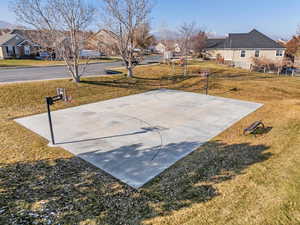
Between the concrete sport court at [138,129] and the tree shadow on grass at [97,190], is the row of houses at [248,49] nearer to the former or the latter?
the concrete sport court at [138,129]

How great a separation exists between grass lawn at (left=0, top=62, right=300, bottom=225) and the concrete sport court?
14.7 inches

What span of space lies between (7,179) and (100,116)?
16.5 ft

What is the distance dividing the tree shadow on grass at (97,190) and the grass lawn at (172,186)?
0.02 m

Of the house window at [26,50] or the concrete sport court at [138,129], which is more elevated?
the house window at [26,50]

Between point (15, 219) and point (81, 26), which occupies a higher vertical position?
point (81, 26)

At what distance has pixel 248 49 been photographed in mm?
32469

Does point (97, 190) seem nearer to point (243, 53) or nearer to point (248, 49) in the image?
point (248, 49)

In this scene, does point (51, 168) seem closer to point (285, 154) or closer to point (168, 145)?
point (168, 145)

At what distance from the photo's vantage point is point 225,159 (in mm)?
5684

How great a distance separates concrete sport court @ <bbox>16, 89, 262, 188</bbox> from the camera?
5621 mm

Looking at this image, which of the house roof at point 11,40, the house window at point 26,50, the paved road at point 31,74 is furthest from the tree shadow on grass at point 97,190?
the house window at point 26,50

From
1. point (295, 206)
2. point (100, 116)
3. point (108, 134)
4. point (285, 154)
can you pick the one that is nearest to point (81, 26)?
point (100, 116)

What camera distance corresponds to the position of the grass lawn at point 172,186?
3.65 meters

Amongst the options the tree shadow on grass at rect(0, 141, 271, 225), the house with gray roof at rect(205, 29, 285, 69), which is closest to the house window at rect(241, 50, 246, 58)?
the house with gray roof at rect(205, 29, 285, 69)
